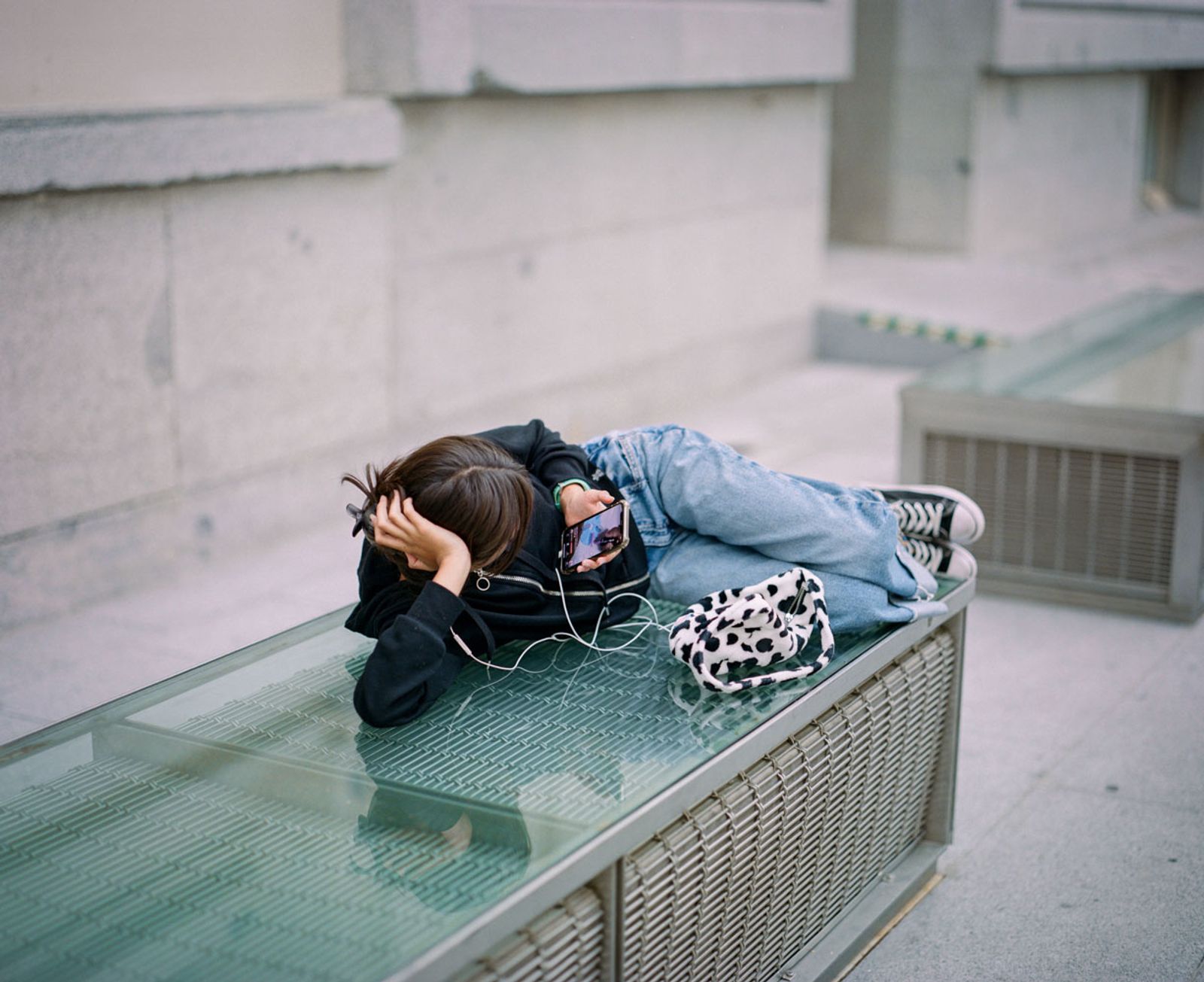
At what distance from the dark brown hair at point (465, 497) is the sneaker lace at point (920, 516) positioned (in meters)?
1.19

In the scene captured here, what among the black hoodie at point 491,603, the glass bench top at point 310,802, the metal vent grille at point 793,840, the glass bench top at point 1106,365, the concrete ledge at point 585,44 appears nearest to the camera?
the glass bench top at point 310,802

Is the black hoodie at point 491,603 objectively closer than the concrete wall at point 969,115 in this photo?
Yes

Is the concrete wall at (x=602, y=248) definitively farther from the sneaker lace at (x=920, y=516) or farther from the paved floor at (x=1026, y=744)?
the sneaker lace at (x=920, y=516)

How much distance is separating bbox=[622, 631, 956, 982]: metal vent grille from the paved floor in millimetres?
231

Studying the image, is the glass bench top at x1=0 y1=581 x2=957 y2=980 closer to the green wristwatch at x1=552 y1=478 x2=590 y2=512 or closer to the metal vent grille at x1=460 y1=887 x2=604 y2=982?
the metal vent grille at x1=460 y1=887 x2=604 y2=982

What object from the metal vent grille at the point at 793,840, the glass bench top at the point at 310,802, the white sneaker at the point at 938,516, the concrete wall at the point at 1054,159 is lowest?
the metal vent grille at the point at 793,840

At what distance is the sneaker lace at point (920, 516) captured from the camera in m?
3.61

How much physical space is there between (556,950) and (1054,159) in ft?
43.3

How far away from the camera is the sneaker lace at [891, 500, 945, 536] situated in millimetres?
3605

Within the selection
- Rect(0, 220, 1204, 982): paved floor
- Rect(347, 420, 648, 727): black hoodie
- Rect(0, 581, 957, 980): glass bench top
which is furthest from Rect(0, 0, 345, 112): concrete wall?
Rect(0, 581, 957, 980): glass bench top

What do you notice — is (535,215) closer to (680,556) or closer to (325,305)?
(325,305)

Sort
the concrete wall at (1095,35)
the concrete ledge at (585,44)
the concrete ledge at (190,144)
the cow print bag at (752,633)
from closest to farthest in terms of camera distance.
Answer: the cow print bag at (752,633), the concrete ledge at (190,144), the concrete ledge at (585,44), the concrete wall at (1095,35)

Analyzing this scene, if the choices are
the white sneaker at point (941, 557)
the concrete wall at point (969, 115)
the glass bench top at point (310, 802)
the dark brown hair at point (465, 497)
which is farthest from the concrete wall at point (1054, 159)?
the glass bench top at point (310, 802)

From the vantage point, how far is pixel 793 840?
2.71m
